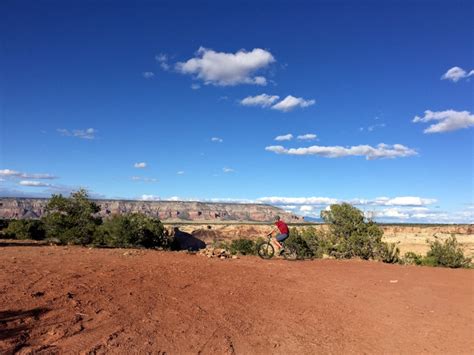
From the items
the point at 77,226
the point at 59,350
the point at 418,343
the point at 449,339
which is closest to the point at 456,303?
the point at 449,339

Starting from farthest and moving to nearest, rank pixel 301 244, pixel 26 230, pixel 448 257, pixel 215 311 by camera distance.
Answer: pixel 26 230
pixel 301 244
pixel 448 257
pixel 215 311

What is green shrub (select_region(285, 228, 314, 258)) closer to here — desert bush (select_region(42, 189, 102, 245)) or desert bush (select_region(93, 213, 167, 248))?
desert bush (select_region(93, 213, 167, 248))

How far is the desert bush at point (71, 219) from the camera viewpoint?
2759 cm

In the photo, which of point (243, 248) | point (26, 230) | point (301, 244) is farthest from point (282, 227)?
point (26, 230)

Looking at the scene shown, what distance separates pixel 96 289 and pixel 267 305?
405 cm

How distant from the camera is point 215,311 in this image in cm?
930

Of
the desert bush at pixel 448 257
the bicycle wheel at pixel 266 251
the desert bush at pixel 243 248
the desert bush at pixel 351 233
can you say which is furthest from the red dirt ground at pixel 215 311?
the desert bush at pixel 243 248

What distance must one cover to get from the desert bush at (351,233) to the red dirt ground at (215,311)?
9.27 meters

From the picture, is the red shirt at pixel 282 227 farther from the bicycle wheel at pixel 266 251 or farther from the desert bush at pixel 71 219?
the desert bush at pixel 71 219

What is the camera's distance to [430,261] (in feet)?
74.2

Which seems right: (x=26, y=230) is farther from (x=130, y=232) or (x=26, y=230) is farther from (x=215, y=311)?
(x=215, y=311)

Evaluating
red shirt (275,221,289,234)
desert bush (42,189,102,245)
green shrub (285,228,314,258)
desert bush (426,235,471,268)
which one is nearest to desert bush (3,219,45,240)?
desert bush (42,189,102,245)

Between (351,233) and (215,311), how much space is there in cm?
1735

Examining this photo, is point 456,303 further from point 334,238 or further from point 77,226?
point 77,226
